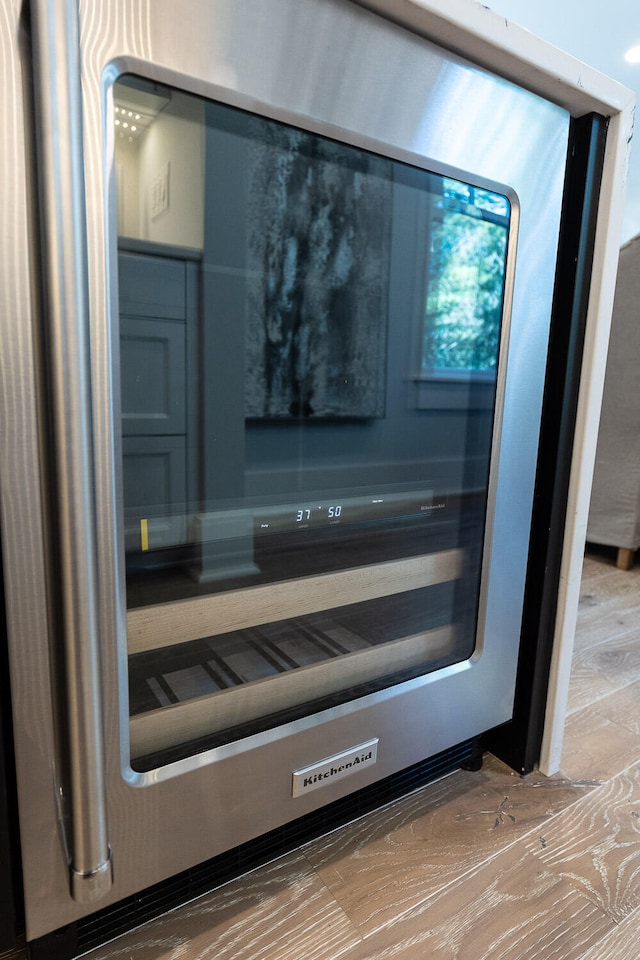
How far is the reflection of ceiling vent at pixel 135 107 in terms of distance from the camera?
16.3 inches

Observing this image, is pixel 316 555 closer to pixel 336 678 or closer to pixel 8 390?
pixel 336 678

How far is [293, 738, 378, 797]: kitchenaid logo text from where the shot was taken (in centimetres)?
61

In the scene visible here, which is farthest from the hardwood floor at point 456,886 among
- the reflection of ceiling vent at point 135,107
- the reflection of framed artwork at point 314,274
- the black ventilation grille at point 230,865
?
→ the reflection of ceiling vent at point 135,107

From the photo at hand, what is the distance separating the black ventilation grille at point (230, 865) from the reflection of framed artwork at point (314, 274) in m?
0.49

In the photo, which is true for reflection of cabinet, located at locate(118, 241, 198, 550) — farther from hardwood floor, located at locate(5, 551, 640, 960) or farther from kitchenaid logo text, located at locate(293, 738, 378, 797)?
hardwood floor, located at locate(5, 551, 640, 960)

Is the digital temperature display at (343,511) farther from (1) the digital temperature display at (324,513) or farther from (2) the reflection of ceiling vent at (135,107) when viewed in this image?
(2) the reflection of ceiling vent at (135,107)

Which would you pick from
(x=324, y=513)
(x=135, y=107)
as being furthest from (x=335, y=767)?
(x=135, y=107)

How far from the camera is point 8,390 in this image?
39cm

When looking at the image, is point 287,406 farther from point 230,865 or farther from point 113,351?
point 230,865

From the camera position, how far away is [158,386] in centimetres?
48

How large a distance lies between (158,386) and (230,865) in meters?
0.53

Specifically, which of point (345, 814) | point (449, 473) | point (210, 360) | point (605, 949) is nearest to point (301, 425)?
point (210, 360)

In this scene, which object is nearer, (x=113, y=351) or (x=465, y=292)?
(x=113, y=351)

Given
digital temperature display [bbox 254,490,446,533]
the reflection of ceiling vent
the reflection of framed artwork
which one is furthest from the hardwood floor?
the reflection of ceiling vent
